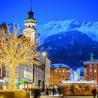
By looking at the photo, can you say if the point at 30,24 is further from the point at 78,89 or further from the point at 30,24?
the point at 78,89

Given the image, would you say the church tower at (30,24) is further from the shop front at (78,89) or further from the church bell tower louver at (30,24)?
the shop front at (78,89)

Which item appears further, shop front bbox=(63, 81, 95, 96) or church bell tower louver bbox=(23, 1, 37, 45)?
church bell tower louver bbox=(23, 1, 37, 45)

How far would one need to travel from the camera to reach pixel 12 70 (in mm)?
40031

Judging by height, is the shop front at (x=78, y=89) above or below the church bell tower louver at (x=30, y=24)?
below

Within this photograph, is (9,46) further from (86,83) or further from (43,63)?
(43,63)

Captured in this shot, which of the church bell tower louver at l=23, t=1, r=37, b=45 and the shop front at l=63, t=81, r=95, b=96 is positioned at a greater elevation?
the church bell tower louver at l=23, t=1, r=37, b=45

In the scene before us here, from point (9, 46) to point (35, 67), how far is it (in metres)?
86.4

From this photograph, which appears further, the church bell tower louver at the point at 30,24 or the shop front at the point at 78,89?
the church bell tower louver at the point at 30,24

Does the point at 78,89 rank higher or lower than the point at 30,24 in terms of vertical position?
lower

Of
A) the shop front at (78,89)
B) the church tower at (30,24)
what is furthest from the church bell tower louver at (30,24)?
the shop front at (78,89)

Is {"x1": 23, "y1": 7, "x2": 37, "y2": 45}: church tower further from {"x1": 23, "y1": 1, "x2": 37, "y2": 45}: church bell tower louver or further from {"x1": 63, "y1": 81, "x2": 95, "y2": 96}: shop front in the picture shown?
{"x1": 63, "y1": 81, "x2": 95, "y2": 96}: shop front

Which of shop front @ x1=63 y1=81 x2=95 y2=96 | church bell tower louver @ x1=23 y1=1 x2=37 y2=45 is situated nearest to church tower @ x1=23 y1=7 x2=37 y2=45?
church bell tower louver @ x1=23 y1=1 x2=37 y2=45

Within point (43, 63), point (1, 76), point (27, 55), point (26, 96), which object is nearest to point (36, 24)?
point (43, 63)

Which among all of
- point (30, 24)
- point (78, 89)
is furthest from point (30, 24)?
point (78, 89)
